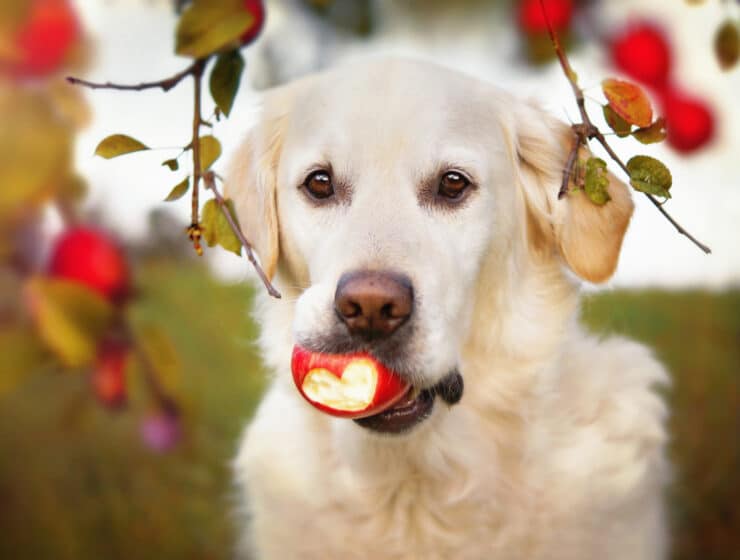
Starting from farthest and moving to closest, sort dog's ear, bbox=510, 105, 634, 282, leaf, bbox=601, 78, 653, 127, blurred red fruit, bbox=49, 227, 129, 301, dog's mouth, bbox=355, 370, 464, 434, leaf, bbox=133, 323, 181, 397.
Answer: dog's ear, bbox=510, 105, 634, 282, dog's mouth, bbox=355, 370, 464, 434, leaf, bbox=133, 323, 181, 397, blurred red fruit, bbox=49, 227, 129, 301, leaf, bbox=601, 78, 653, 127

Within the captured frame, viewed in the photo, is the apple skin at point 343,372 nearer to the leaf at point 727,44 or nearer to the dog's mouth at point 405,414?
the dog's mouth at point 405,414

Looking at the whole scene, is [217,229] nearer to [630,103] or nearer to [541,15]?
[630,103]

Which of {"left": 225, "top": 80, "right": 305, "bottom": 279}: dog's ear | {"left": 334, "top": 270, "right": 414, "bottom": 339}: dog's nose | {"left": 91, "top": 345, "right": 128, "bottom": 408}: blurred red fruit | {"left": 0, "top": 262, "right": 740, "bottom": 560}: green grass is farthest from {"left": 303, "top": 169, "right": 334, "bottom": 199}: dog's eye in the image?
{"left": 0, "top": 262, "right": 740, "bottom": 560}: green grass

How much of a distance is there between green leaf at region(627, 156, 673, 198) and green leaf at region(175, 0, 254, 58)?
685 millimetres

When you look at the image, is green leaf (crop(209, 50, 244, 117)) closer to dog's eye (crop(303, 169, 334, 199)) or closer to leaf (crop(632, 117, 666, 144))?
dog's eye (crop(303, 169, 334, 199))

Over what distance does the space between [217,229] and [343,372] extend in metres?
0.42

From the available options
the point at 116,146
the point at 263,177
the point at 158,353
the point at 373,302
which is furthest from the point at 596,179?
the point at 263,177

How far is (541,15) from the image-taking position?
7.34 ft

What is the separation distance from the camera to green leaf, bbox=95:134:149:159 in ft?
4.44

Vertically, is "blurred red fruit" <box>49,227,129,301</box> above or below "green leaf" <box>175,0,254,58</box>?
below

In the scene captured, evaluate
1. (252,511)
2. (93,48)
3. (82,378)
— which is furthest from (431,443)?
(93,48)

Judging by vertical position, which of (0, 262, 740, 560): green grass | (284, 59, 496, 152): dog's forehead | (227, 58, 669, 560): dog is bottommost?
(0, 262, 740, 560): green grass

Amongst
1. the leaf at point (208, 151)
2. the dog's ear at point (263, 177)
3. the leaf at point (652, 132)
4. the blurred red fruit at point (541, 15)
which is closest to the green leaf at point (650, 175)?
the leaf at point (652, 132)

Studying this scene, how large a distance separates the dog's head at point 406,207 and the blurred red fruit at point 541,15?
25 centimetres
